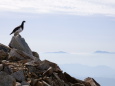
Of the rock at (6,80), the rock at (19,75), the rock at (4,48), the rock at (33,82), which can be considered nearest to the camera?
the rock at (6,80)

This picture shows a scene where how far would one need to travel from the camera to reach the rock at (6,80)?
22.8 m

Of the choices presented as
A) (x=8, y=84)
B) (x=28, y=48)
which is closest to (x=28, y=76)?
(x=8, y=84)

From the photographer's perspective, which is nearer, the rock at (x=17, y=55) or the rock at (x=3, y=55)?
the rock at (x=3, y=55)

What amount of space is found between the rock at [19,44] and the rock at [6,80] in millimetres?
10761

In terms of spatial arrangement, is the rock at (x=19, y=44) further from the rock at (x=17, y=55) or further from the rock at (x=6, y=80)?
the rock at (x=6, y=80)

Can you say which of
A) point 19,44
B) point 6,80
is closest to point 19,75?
point 6,80

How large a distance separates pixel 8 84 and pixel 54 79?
20.7ft

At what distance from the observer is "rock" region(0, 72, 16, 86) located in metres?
22.8

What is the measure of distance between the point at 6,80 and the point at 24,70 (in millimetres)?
4245

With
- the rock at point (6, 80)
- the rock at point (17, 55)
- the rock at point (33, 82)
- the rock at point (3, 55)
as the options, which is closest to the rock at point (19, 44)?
the rock at point (17, 55)

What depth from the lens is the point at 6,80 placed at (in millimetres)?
22922

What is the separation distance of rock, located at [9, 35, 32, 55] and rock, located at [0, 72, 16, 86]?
10.8 meters

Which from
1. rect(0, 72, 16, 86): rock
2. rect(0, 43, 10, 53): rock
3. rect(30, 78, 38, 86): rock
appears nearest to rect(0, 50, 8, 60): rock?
rect(0, 43, 10, 53): rock

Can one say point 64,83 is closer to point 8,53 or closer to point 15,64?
point 15,64
